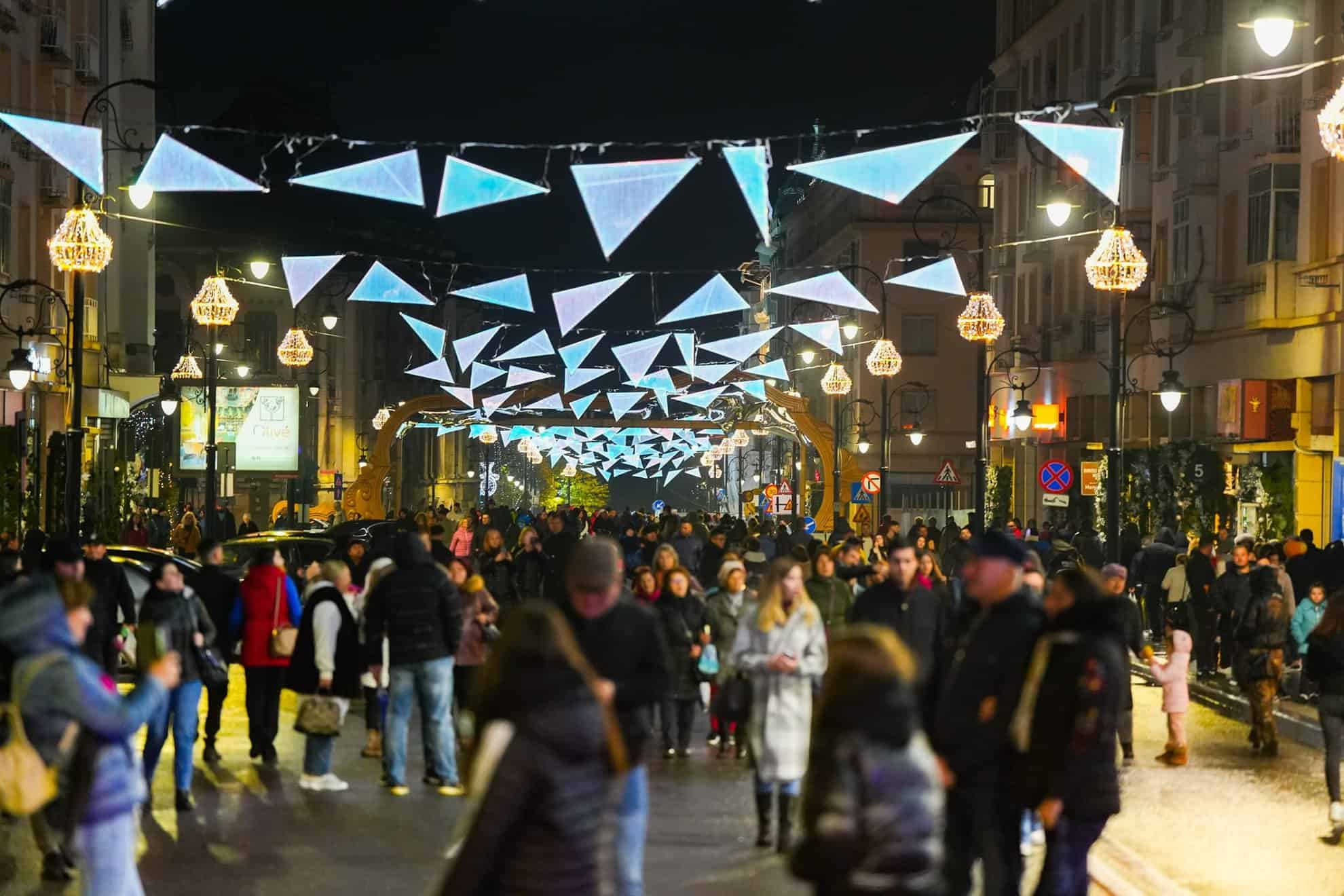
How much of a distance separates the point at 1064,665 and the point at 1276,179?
30.0m

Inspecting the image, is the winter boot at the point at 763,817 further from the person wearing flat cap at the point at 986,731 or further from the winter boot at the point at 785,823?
the person wearing flat cap at the point at 986,731

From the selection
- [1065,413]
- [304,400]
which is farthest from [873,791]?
[304,400]

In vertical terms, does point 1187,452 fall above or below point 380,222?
below

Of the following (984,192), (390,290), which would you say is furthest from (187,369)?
(984,192)

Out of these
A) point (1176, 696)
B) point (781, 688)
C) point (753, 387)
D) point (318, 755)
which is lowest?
point (318, 755)

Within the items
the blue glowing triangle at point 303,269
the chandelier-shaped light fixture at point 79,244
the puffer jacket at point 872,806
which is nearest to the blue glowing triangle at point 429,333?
the blue glowing triangle at point 303,269

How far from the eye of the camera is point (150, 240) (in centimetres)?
5422

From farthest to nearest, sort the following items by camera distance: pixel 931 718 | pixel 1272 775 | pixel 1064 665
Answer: pixel 1272 775
pixel 931 718
pixel 1064 665

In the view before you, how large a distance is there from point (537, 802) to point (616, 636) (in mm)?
3031

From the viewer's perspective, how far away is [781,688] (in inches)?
466

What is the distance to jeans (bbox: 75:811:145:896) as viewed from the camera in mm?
7871

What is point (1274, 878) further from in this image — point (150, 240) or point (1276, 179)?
point (150, 240)

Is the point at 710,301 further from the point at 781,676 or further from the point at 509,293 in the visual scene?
the point at 781,676

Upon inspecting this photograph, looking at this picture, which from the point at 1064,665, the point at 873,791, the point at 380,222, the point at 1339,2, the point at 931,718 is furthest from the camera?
the point at 380,222
